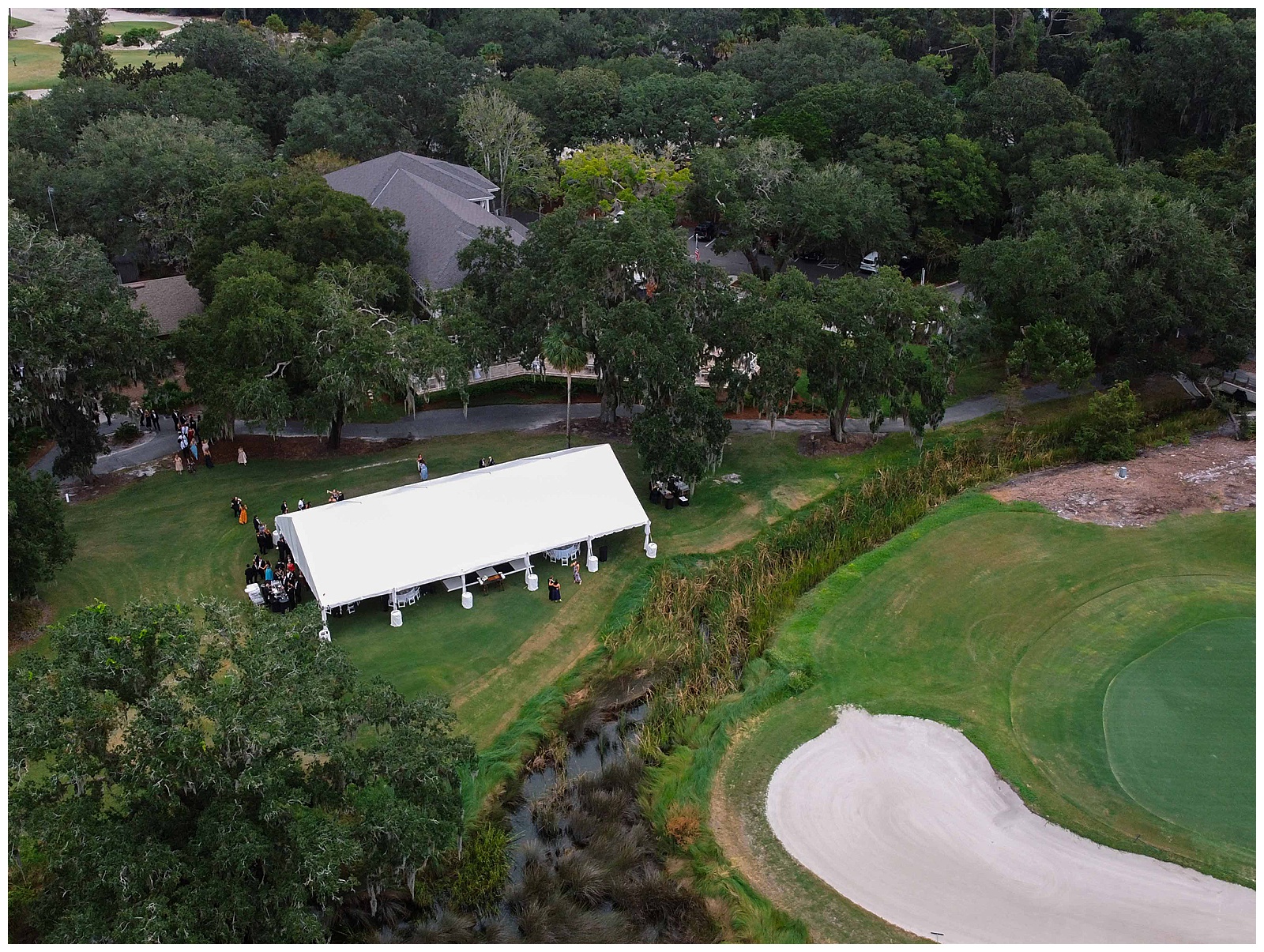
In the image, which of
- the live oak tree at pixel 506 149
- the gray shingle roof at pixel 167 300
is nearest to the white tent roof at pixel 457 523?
the gray shingle roof at pixel 167 300

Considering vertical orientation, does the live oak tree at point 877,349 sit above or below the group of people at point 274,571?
above

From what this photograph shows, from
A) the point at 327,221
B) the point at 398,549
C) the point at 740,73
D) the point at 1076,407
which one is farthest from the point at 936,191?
the point at 398,549

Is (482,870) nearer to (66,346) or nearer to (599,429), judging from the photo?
(599,429)

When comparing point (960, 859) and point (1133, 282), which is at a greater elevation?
A: point (1133, 282)

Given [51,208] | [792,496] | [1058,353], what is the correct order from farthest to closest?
1. [51,208]
2. [1058,353]
3. [792,496]

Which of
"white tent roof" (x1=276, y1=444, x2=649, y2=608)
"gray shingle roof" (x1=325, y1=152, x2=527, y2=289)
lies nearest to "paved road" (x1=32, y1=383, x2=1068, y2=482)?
"gray shingle roof" (x1=325, y1=152, x2=527, y2=289)

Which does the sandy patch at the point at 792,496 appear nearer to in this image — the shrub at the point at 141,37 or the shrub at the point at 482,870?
the shrub at the point at 482,870

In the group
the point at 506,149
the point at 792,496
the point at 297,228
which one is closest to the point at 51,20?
the point at 506,149
